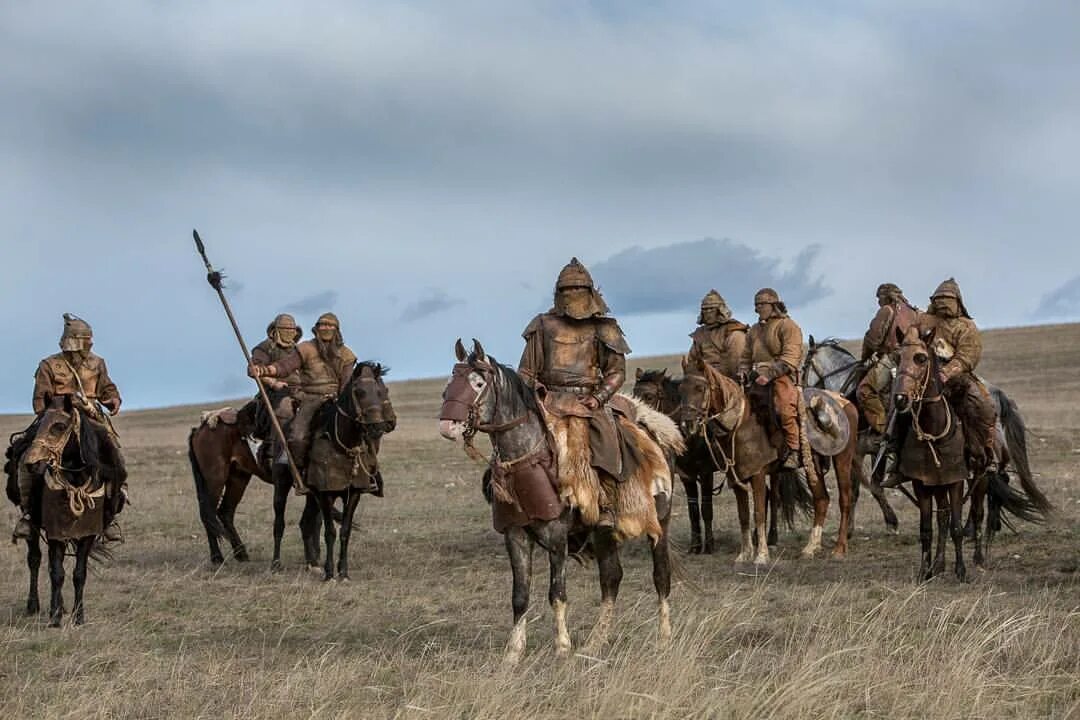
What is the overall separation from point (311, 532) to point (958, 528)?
6.78 m

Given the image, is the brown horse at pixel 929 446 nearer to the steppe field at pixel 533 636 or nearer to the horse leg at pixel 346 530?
the steppe field at pixel 533 636

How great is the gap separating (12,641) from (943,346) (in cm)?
855

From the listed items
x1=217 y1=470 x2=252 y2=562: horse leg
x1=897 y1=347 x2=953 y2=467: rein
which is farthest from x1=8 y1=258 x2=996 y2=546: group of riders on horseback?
x1=217 y1=470 x2=252 y2=562: horse leg

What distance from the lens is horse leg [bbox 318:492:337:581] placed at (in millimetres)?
12984

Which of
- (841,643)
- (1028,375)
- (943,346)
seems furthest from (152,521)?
(1028,375)

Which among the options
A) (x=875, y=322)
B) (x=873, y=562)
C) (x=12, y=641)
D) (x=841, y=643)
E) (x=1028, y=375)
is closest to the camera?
(x=841, y=643)

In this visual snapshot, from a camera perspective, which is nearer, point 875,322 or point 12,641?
point 12,641

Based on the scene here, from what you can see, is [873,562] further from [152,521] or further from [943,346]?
[152,521]

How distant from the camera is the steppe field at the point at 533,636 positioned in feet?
22.1

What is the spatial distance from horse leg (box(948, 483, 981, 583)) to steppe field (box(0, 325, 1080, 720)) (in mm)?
195

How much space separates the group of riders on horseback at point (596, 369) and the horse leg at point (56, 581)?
0.41 meters

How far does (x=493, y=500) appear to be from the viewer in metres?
8.50

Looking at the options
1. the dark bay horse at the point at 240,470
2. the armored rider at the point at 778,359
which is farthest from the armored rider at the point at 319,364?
the armored rider at the point at 778,359

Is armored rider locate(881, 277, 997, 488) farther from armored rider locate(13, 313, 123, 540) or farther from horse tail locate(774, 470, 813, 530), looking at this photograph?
armored rider locate(13, 313, 123, 540)
